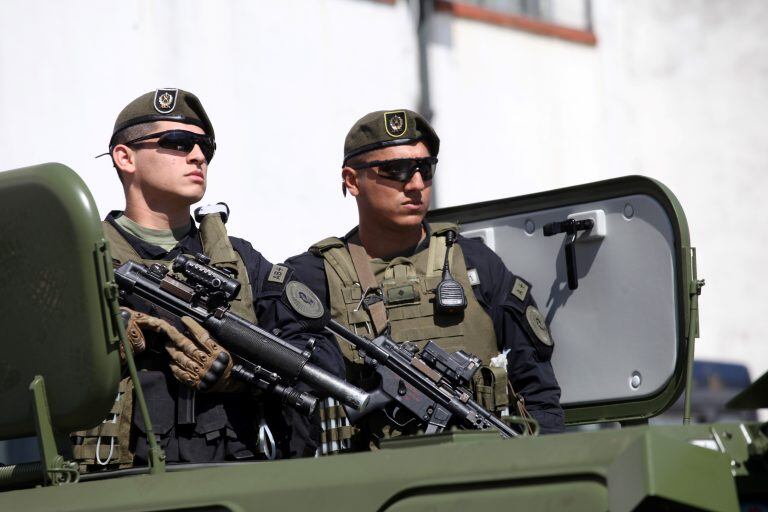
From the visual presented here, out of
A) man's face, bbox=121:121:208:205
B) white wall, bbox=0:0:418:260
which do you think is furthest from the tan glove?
white wall, bbox=0:0:418:260

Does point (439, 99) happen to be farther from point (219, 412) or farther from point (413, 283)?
point (219, 412)

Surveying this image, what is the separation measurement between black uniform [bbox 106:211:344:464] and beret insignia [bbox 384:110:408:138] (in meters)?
0.69

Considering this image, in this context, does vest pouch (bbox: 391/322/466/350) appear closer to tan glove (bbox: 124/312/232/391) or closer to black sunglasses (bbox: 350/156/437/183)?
black sunglasses (bbox: 350/156/437/183)

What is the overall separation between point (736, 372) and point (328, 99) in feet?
21.5

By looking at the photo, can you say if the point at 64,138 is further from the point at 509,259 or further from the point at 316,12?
the point at 509,259

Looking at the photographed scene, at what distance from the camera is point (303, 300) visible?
386cm

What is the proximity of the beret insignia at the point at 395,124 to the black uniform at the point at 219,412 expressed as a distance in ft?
2.26

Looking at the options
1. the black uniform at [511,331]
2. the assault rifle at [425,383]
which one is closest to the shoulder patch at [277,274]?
the assault rifle at [425,383]

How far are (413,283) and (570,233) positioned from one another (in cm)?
50

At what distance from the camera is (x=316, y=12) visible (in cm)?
995

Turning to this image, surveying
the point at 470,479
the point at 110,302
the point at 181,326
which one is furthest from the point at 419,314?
the point at 470,479

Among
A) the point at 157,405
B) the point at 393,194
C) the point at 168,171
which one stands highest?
the point at 168,171

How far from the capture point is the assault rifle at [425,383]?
12.9 ft

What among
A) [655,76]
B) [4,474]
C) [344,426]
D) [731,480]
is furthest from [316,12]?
[731,480]
